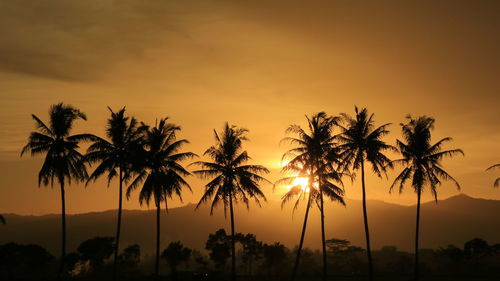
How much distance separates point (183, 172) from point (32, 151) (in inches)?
580

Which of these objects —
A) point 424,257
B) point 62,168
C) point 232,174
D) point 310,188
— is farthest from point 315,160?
point 424,257

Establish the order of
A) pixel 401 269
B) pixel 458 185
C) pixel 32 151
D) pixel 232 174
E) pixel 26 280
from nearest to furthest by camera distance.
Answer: pixel 32 151 < pixel 458 185 < pixel 232 174 < pixel 26 280 < pixel 401 269

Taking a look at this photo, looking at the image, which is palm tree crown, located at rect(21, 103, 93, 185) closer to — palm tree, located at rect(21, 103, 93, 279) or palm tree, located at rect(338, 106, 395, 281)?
palm tree, located at rect(21, 103, 93, 279)

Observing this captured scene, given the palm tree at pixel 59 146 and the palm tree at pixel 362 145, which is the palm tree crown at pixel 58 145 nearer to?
the palm tree at pixel 59 146

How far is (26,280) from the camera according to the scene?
179 feet

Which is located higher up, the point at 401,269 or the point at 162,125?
the point at 162,125

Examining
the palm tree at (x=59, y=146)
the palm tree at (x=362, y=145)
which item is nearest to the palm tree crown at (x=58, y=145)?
the palm tree at (x=59, y=146)

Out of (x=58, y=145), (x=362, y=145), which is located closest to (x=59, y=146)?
(x=58, y=145)

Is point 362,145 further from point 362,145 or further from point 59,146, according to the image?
point 59,146

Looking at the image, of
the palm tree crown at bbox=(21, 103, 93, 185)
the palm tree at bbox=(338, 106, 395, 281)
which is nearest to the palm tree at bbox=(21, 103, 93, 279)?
the palm tree crown at bbox=(21, 103, 93, 185)

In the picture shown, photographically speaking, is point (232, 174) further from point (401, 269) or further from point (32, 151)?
point (401, 269)

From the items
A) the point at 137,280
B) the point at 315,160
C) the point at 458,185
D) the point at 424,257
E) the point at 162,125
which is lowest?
the point at 424,257

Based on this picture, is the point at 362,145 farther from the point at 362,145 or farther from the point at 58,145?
the point at 58,145

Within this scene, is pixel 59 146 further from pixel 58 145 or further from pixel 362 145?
pixel 362 145
